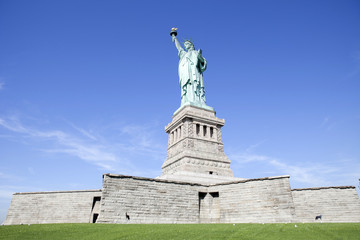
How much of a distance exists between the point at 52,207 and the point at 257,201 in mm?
17251

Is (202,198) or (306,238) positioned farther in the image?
(202,198)

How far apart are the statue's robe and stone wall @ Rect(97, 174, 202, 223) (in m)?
15.7

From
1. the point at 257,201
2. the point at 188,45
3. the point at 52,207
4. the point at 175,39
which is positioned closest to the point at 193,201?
the point at 257,201

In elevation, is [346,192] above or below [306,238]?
above

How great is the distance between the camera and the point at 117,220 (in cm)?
1577

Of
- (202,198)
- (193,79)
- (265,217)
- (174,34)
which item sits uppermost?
(174,34)

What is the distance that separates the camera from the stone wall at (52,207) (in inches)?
780

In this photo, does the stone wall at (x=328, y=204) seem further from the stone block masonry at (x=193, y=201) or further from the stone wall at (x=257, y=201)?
the stone block masonry at (x=193, y=201)

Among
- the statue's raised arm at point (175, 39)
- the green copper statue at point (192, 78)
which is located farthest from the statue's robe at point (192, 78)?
the statue's raised arm at point (175, 39)

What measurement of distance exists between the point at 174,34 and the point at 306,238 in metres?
36.8

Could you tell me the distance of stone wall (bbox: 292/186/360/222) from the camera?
18.0 meters

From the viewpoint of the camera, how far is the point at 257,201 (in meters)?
17.0

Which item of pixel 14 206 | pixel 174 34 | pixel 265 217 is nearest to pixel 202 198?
pixel 265 217

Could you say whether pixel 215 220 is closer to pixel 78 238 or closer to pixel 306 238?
pixel 306 238
